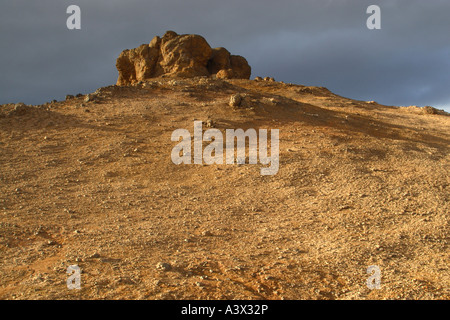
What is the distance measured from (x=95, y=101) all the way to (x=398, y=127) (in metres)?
10.8

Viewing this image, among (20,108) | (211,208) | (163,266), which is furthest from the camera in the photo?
(20,108)

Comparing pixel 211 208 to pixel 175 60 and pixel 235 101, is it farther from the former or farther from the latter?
pixel 175 60

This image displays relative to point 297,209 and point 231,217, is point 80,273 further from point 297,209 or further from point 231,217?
point 297,209

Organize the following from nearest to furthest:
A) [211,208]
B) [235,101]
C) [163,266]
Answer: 1. [163,266]
2. [211,208]
3. [235,101]

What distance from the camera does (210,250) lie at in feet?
16.9

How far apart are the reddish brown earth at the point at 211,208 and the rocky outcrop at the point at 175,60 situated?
12.3 m

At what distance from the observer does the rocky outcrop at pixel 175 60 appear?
79.2 ft

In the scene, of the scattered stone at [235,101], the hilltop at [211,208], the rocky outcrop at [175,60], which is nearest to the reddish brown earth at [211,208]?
the hilltop at [211,208]

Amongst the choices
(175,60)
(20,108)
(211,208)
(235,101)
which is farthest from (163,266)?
A: (175,60)

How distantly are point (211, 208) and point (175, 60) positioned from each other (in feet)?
63.6

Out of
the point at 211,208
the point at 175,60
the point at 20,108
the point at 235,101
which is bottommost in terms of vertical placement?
the point at 211,208

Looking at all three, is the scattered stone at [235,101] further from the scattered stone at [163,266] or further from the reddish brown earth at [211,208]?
the scattered stone at [163,266]

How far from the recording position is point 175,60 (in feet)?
79.7

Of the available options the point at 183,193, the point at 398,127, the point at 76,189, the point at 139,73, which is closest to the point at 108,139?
the point at 76,189
